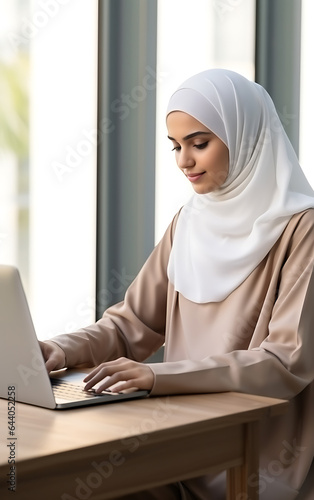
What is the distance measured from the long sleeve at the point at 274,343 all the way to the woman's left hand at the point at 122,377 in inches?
0.8

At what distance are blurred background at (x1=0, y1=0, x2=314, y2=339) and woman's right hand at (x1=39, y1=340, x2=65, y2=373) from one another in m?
0.76

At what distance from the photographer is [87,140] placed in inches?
107

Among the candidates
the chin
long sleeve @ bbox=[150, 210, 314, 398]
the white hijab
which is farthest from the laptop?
the chin

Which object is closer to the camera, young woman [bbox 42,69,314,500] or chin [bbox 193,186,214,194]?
young woman [bbox 42,69,314,500]

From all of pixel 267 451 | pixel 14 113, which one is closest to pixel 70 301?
pixel 14 113

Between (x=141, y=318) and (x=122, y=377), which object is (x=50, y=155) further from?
(x=122, y=377)

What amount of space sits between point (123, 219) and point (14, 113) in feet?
1.79

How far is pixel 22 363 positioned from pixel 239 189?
79 cm

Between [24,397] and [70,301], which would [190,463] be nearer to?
[24,397]

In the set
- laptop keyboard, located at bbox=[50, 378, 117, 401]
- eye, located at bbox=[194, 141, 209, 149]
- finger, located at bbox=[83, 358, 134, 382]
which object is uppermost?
eye, located at bbox=[194, 141, 209, 149]

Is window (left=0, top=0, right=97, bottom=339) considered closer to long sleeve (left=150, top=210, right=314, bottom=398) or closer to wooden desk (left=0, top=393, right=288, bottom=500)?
long sleeve (left=150, top=210, right=314, bottom=398)

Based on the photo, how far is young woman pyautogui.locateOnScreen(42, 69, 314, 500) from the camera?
1734 mm

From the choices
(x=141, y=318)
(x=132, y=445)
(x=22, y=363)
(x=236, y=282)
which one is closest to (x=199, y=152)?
(x=236, y=282)

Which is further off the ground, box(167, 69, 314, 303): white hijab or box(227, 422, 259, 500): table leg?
box(167, 69, 314, 303): white hijab
